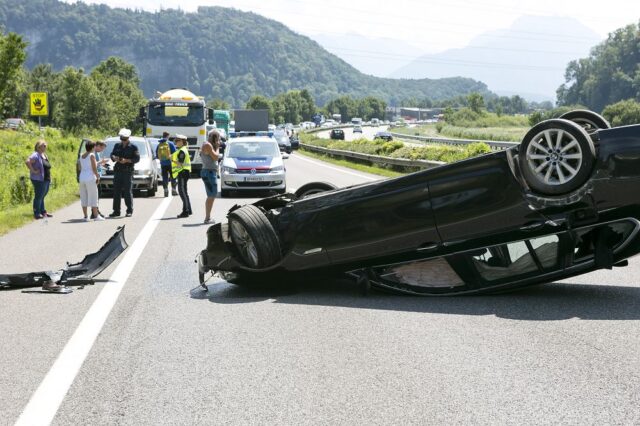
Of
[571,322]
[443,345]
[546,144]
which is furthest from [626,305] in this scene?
[443,345]

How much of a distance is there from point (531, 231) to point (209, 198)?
9627 millimetres

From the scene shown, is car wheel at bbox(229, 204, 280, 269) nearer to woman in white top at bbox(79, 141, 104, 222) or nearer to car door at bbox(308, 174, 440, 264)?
car door at bbox(308, 174, 440, 264)

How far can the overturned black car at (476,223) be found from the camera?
24.9ft

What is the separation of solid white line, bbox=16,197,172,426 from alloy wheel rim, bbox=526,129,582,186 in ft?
12.7

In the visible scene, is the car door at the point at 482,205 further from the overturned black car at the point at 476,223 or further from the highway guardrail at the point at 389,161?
the highway guardrail at the point at 389,161

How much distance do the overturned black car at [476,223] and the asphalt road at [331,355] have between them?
0.92 feet

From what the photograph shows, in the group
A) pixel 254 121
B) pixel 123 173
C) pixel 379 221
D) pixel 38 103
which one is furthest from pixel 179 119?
pixel 379 221

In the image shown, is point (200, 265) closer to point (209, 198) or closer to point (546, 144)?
point (546, 144)

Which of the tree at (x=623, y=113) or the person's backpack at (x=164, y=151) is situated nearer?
the person's backpack at (x=164, y=151)

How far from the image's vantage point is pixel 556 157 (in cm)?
766

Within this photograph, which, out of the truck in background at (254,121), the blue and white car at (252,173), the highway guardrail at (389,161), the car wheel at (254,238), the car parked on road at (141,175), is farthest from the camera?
the truck in background at (254,121)

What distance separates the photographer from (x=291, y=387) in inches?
207

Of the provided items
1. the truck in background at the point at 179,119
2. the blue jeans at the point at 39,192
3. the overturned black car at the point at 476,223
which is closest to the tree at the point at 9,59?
the truck in background at the point at 179,119

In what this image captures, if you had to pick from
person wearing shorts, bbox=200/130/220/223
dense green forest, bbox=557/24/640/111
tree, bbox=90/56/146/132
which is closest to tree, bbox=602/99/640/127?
tree, bbox=90/56/146/132
